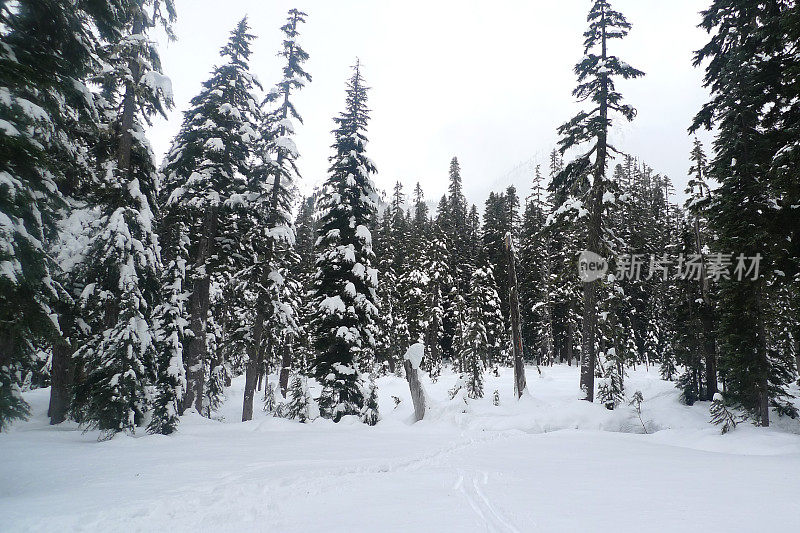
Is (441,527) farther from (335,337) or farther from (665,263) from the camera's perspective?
(665,263)

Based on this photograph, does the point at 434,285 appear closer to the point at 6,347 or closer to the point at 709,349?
the point at 709,349

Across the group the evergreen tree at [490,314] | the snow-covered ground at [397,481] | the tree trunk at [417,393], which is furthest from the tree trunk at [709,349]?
the evergreen tree at [490,314]

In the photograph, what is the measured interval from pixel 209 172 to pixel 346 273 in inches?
277

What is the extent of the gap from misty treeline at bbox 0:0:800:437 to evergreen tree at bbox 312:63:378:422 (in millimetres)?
93

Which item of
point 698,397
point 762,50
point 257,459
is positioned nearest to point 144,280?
point 257,459

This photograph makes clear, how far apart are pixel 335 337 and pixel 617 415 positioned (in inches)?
469

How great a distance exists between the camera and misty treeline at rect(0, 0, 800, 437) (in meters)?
9.22

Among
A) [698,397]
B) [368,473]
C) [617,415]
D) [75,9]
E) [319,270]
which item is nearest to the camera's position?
[368,473]

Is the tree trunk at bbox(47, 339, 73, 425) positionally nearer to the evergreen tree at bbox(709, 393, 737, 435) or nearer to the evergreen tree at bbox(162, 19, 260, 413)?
the evergreen tree at bbox(162, 19, 260, 413)

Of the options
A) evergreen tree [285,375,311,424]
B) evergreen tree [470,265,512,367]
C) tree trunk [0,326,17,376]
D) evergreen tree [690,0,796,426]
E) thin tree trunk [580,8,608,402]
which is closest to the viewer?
tree trunk [0,326,17,376]

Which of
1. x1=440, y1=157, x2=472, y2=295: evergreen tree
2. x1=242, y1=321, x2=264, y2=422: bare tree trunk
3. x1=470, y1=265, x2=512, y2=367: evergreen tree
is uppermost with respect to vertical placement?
x1=440, y1=157, x2=472, y2=295: evergreen tree

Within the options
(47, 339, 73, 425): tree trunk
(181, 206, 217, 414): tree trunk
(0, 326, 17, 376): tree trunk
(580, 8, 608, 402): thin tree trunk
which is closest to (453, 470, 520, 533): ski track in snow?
(0, 326, 17, 376): tree trunk

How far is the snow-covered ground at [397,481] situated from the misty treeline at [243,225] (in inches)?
77.0

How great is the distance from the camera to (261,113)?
19.3m
